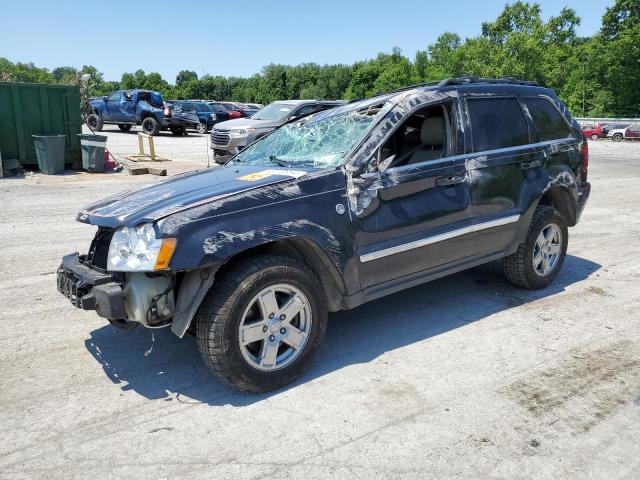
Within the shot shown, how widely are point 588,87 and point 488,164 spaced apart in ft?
205

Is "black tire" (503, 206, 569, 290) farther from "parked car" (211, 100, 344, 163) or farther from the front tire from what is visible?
the front tire

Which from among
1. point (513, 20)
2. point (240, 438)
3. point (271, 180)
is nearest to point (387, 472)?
point (240, 438)

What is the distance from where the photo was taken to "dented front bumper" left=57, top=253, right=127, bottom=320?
3055 millimetres

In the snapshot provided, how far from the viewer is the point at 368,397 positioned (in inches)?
129

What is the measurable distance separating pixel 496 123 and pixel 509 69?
68.4 meters

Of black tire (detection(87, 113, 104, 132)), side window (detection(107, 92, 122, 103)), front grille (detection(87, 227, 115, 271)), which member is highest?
side window (detection(107, 92, 122, 103))

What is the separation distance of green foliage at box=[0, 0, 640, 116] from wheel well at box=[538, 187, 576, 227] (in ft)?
134

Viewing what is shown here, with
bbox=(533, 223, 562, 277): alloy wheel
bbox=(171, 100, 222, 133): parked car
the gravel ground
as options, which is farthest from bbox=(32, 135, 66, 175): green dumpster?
bbox=(171, 100, 222, 133): parked car

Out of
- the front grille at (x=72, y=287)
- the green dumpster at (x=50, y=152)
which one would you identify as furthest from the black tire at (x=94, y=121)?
the front grille at (x=72, y=287)

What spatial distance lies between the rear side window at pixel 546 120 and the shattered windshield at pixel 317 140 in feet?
5.73

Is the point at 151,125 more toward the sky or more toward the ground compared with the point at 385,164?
more toward the sky

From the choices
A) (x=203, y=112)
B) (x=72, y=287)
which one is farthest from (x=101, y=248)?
(x=203, y=112)

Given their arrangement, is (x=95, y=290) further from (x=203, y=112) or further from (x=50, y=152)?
(x=203, y=112)

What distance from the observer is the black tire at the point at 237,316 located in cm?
310
